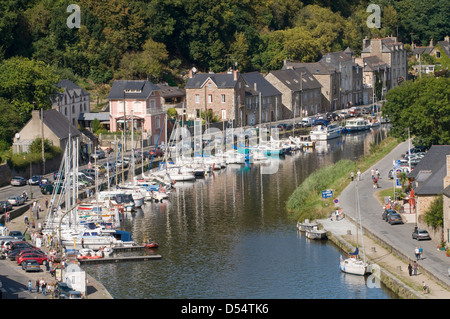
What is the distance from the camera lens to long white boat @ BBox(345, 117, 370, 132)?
9625 centimetres

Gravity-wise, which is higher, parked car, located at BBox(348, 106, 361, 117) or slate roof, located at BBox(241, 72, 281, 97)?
slate roof, located at BBox(241, 72, 281, 97)

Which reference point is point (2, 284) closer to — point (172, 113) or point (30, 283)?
point (30, 283)

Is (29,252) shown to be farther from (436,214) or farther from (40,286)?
(436,214)

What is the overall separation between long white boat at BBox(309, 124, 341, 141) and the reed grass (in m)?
13.4

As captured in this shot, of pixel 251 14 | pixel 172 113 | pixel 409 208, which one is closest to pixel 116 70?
pixel 172 113

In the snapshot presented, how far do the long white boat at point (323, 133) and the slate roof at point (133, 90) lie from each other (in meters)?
16.8

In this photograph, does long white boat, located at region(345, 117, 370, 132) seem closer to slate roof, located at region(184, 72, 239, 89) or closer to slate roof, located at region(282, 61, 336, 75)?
slate roof, located at region(282, 61, 336, 75)

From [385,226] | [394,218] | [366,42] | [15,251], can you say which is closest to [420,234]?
[385,226]

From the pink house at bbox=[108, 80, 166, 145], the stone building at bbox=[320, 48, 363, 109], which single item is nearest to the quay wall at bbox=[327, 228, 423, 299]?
the pink house at bbox=[108, 80, 166, 145]

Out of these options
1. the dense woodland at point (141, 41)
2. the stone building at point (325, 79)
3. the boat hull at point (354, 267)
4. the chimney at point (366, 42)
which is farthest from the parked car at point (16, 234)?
the chimney at point (366, 42)

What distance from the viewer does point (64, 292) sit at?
1521 inches

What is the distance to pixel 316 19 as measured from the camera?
4924 inches

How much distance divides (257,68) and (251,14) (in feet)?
38.3

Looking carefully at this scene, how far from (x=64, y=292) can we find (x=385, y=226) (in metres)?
18.3
